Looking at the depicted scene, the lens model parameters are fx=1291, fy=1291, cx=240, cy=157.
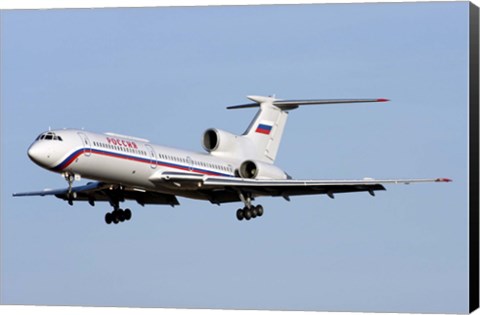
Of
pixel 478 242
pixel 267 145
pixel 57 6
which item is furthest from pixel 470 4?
pixel 267 145

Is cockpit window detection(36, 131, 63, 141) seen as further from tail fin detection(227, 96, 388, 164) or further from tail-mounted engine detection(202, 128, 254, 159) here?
tail fin detection(227, 96, 388, 164)

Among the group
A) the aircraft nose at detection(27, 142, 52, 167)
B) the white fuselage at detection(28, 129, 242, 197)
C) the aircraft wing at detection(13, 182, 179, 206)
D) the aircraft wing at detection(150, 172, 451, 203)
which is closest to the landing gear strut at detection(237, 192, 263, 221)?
the aircraft wing at detection(150, 172, 451, 203)

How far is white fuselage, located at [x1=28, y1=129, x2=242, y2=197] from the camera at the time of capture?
36.4 m

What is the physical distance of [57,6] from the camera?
34406 millimetres

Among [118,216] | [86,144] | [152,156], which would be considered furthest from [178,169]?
[86,144]

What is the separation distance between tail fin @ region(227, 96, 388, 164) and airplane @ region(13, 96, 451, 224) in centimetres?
3

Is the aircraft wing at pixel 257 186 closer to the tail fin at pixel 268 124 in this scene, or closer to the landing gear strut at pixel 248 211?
the landing gear strut at pixel 248 211

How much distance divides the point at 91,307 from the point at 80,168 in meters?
4.76

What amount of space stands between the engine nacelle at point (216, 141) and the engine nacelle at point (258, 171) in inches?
32.4

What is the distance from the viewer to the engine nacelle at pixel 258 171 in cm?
4141

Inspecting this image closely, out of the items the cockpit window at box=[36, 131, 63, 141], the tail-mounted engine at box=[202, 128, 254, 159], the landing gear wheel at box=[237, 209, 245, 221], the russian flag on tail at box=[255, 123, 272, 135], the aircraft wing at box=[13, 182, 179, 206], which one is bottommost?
the landing gear wheel at box=[237, 209, 245, 221]

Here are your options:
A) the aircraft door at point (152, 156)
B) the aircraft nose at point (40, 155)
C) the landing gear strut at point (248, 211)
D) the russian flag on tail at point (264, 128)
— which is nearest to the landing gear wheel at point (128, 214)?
the aircraft door at point (152, 156)

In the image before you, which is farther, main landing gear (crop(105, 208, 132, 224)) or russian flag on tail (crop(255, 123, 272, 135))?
russian flag on tail (crop(255, 123, 272, 135))

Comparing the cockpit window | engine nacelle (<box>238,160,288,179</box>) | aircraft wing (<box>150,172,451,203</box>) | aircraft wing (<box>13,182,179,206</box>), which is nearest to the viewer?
the cockpit window
